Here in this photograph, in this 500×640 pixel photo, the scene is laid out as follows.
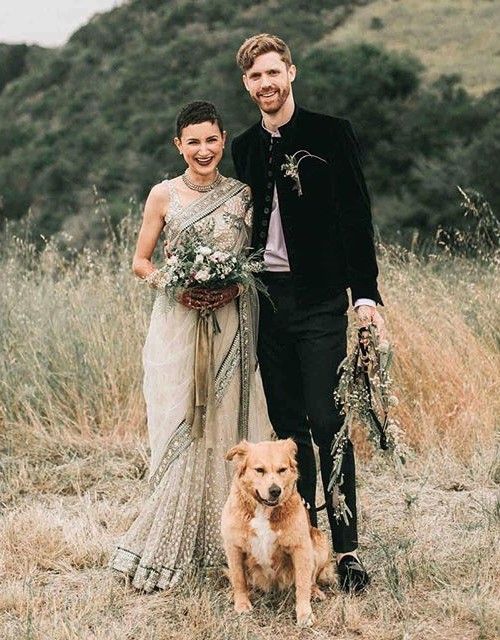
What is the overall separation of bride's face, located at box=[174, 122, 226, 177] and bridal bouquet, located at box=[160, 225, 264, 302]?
29 centimetres

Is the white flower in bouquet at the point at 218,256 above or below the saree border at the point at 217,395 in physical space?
above

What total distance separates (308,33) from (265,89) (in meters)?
27.5

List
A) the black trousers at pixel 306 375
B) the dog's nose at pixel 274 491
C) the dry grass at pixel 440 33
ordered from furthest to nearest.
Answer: the dry grass at pixel 440 33
the black trousers at pixel 306 375
the dog's nose at pixel 274 491

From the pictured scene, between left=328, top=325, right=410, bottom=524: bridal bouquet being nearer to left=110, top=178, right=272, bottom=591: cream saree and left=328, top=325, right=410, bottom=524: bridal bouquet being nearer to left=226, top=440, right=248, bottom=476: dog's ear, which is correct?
left=226, top=440, right=248, bottom=476: dog's ear

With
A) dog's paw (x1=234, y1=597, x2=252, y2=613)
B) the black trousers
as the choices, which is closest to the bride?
the black trousers

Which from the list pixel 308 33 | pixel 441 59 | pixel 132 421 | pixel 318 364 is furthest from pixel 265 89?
pixel 308 33

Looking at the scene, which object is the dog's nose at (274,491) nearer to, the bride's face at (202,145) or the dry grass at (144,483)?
the dry grass at (144,483)

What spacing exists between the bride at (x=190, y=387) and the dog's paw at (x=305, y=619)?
0.62 meters

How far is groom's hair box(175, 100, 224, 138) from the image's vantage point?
12.5 feet

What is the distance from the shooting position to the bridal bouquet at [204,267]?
3.69 metres

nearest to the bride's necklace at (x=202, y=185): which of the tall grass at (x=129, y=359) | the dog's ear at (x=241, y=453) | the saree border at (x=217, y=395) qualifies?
the saree border at (x=217, y=395)

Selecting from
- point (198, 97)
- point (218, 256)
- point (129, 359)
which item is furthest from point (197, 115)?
point (198, 97)

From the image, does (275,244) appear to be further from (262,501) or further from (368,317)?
(262,501)

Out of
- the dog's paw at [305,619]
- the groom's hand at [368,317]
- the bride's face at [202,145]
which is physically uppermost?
the bride's face at [202,145]
